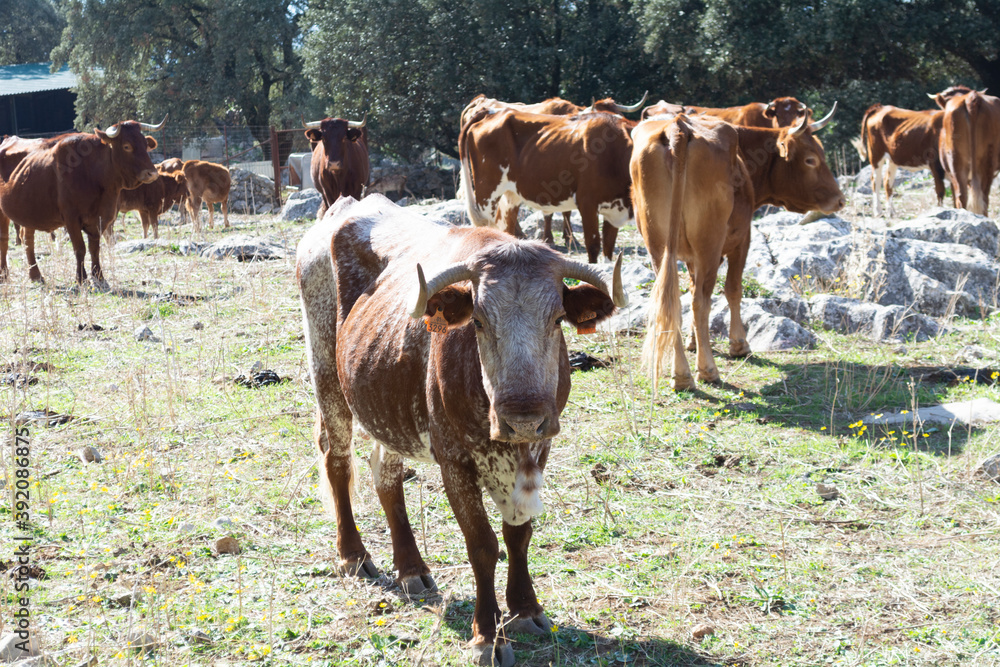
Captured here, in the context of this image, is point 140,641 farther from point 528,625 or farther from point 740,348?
point 740,348

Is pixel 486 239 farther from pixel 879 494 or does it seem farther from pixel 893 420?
pixel 893 420

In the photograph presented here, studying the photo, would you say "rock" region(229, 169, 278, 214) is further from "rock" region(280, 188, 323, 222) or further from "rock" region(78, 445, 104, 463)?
"rock" region(78, 445, 104, 463)

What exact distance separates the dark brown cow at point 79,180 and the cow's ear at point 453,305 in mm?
9809

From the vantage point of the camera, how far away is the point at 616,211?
1055 cm

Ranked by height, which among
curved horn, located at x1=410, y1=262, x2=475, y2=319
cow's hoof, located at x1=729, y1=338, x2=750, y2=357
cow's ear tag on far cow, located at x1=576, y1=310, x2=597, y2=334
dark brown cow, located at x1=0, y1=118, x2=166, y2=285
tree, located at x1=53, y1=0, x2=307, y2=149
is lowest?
cow's hoof, located at x1=729, y1=338, x2=750, y2=357

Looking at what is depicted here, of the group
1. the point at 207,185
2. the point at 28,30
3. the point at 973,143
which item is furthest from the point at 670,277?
the point at 28,30

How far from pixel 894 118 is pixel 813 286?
10.1 meters

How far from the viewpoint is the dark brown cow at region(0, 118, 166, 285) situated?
11445mm

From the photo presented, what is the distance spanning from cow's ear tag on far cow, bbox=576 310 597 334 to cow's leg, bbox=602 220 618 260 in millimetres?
7562

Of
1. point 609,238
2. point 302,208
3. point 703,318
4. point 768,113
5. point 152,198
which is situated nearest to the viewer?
point 703,318

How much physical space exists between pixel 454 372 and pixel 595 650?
1.26 metres

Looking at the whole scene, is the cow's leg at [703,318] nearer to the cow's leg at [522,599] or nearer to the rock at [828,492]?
the rock at [828,492]

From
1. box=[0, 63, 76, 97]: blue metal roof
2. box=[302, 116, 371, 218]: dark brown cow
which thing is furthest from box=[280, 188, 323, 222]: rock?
box=[0, 63, 76, 97]: blue metal roof

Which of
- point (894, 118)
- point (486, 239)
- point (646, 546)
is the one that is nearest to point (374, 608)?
point (646, 546)
